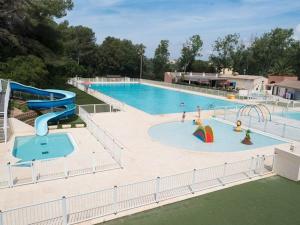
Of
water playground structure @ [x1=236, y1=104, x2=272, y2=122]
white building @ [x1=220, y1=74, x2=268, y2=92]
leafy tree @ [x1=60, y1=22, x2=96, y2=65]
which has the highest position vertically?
leafy tree @ [x1=60, y1=22, x2=96, y2=65]

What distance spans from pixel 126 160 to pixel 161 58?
61.0 m

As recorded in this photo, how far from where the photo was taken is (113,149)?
43.9 ft

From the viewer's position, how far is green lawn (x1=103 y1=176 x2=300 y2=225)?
27.5 ft

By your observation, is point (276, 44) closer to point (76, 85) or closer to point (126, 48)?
point (126, 48)

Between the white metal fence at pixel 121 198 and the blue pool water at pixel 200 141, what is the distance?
13.1 feet

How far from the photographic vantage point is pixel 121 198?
30.6 ft

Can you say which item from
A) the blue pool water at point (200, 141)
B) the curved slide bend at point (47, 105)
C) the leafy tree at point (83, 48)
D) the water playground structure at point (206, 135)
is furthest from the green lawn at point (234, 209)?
the leafy tree at point (83, 48)

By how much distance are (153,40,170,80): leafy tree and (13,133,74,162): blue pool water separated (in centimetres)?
5645

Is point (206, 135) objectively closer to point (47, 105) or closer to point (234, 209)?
point (234, 209)

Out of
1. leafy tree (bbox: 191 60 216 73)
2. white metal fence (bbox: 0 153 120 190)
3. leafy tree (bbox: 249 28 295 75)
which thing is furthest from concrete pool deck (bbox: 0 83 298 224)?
leafy tree (bbox: 249 28 295 75)

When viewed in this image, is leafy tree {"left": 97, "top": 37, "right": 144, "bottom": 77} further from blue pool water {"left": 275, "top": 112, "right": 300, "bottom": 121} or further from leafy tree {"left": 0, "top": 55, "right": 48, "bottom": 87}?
blue pool water {"left": 275, "top": 112, "right": 300, "bottom": 121}

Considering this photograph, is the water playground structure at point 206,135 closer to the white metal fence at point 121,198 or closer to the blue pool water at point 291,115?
the white metal fence at point 121,198

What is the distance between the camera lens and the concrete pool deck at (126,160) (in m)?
9.70

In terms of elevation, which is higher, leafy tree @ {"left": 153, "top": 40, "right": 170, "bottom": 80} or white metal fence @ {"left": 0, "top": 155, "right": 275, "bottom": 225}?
leafy tree @ {"left": 153, "top": 40, "right": 170, "bottom": 80}
